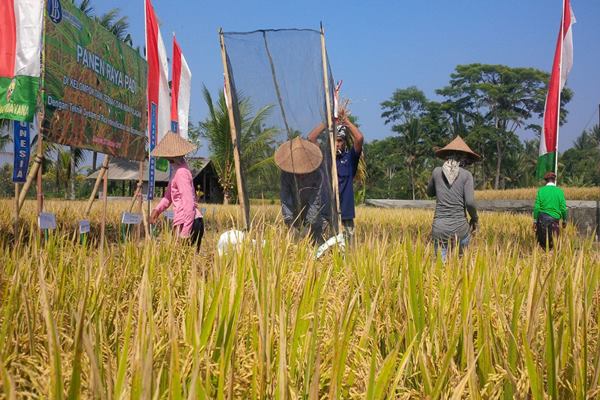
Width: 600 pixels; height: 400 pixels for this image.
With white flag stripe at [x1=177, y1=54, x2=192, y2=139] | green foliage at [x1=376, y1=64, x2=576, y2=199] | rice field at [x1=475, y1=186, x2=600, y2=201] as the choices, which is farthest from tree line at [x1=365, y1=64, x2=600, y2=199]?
white flag stripe at [x1=177, y1=54, x2=192, y2=139]

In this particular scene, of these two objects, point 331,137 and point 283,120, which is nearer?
point 283,120

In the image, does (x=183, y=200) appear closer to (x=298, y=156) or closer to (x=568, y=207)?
(x=298, y=156)

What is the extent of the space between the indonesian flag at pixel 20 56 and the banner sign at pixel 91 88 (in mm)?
95

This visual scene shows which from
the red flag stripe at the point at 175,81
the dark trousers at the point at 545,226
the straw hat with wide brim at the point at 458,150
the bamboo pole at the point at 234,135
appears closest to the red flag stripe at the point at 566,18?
the dark trousers at the point at 545,226

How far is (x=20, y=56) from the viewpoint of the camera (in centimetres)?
449

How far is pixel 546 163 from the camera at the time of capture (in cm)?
622

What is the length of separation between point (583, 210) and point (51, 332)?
13833mm

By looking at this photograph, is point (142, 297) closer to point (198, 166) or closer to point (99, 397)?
point (99, 397)

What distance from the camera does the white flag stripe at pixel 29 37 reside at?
176 inches

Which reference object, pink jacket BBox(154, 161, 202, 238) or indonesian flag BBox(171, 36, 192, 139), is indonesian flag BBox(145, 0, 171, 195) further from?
pink jacket BBox(154, 161, 202, 238)

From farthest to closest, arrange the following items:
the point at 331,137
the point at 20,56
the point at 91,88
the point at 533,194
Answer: the point at 533,194 < the point at 91,88 < the point at 20,56 < the point at 331,137

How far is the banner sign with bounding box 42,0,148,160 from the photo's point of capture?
468 cm

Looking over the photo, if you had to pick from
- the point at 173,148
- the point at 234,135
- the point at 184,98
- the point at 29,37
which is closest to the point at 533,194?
the point at 184,98

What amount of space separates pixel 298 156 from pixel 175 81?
4124 millimetres
